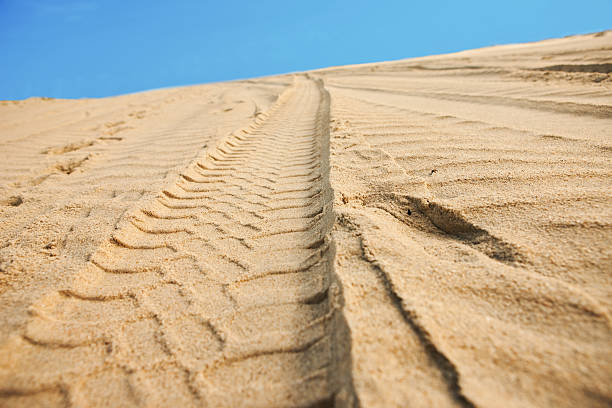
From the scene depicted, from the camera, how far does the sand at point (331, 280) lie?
29.5 inches

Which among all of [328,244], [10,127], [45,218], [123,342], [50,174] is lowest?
[123,342]

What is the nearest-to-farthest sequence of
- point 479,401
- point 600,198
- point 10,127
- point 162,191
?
point 479,401
point 600,198
point 162,191
point 10,127

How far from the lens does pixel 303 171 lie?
7.80ft

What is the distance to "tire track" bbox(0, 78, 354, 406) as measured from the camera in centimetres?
84

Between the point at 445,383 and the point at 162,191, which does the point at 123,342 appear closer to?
the point at 445,383

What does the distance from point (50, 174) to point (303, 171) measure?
7.69 feet

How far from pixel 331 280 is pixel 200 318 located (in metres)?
0.49

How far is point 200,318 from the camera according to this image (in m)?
1.07

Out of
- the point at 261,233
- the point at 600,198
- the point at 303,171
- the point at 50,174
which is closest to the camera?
the point at 600,198

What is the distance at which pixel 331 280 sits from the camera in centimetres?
108

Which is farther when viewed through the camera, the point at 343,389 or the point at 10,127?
the point at 10,127

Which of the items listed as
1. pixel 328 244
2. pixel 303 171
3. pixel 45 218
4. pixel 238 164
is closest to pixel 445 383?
pixel 328 244

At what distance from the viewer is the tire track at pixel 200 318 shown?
84 centimetres

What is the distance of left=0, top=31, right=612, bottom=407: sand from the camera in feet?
2.46
